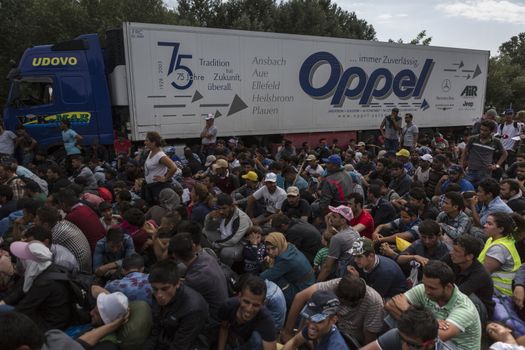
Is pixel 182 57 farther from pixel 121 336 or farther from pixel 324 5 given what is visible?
pixel 324 5

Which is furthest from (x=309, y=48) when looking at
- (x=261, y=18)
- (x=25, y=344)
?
(x=261, y=18)

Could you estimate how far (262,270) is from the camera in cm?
458

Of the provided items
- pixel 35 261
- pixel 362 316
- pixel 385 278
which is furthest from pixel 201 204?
pixel 362 316

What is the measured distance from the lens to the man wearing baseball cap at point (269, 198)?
6.26 m

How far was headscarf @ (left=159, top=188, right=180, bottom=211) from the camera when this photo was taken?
18.7 ft

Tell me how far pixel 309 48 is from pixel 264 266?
9712 millimetres

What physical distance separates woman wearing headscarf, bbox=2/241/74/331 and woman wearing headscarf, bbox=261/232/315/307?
5.65 ft

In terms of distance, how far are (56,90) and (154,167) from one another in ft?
18.3

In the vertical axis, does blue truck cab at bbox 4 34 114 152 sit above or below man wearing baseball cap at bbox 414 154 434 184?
above

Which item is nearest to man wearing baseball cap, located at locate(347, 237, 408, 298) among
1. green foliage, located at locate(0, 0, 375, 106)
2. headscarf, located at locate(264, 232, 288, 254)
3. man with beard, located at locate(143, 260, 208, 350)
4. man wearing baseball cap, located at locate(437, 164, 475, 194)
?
headscarf, located at locate(264, 232, 288, 254)

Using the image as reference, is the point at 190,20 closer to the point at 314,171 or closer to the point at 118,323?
the point at 314,171

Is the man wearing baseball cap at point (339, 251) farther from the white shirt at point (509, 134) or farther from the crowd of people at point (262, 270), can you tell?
the white shirt at point (509, 134)

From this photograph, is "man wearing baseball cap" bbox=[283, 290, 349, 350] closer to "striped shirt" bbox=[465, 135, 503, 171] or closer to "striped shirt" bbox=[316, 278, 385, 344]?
"striped shirt" bbox=[316, 278, 385, 344]

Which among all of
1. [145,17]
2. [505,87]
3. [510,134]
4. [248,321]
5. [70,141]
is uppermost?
[145,17]
